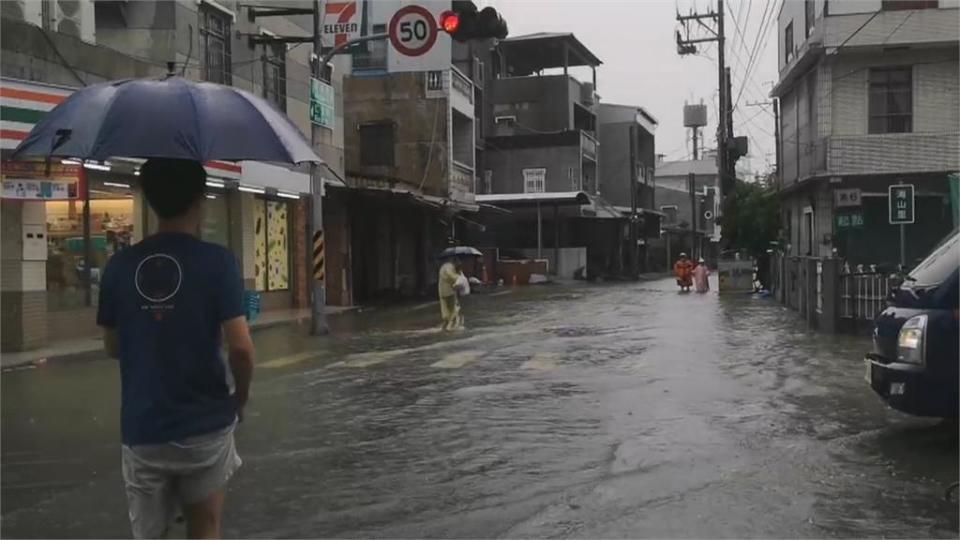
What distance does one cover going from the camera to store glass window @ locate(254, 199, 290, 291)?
76.0 ft

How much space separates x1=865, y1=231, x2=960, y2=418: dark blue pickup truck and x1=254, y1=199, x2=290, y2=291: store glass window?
17587mm

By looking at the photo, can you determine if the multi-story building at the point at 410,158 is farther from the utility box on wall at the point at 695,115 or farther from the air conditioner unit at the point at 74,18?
the utility box on wall at the point at 695,115

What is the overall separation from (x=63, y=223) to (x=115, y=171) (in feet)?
4.81

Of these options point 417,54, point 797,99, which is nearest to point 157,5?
point 417,54

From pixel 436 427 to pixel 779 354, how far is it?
23.8ft

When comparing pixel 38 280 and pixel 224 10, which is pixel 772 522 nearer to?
pixel 38 280

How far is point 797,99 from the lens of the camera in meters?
30.2

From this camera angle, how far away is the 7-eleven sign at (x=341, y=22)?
781 inches

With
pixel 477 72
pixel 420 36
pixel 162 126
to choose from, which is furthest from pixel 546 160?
pixel 162 126

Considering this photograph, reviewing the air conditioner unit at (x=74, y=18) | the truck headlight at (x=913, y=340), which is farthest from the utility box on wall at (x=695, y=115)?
the truck headlight at (x=913, y=340)

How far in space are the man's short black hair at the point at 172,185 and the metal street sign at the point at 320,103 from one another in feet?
49.2

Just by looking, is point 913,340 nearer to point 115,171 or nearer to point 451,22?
point 451,22

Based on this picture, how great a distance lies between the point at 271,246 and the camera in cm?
2403

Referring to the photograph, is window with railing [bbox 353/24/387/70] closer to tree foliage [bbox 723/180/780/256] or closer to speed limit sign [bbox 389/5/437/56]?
speed limit sign [bbox 389/5/437/56]
